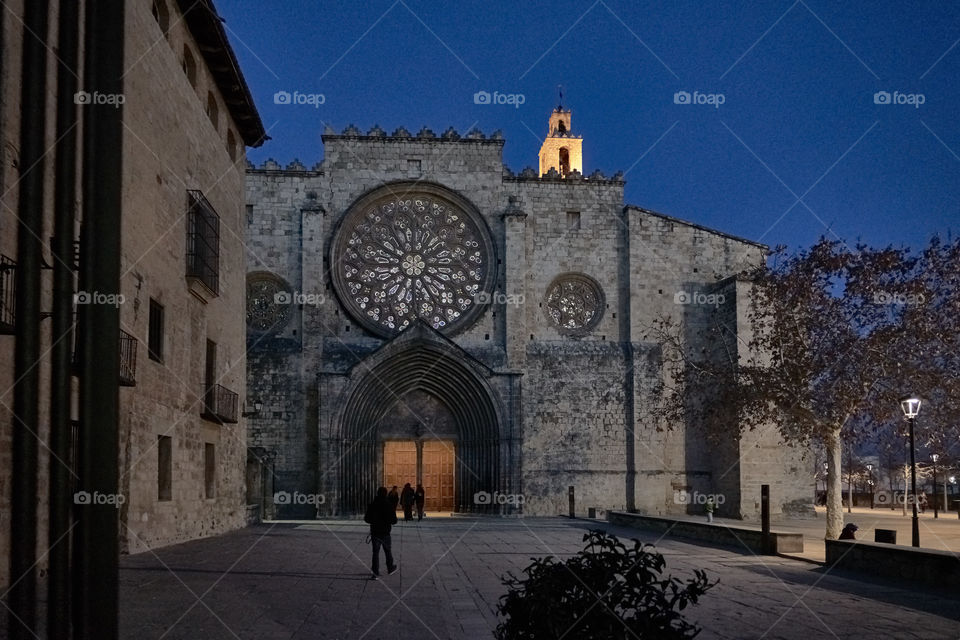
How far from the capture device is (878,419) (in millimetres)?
17766

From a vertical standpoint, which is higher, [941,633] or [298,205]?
[298,205]

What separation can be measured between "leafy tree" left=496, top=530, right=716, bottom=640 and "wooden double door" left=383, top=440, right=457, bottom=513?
26.9 metres

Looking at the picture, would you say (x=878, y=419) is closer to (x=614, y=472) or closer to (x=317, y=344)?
(x=614, y=472)

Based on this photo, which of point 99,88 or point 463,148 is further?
point 463,148

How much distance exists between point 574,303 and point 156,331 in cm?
1780

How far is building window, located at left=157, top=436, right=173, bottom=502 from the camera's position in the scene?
1547cm

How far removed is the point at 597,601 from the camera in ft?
11.8

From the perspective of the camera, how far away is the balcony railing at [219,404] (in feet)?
60.0

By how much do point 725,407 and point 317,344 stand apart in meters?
13.9

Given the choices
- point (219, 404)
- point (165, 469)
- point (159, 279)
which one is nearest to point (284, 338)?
point (219, 404)

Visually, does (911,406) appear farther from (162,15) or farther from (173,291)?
(162,15)

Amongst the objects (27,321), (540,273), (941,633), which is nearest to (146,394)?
(27,321)

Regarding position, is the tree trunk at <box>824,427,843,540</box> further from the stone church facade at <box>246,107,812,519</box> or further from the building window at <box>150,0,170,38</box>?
the building window at <box>150,0,170,38</box>

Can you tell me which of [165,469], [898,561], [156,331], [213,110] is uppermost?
[213,110]
